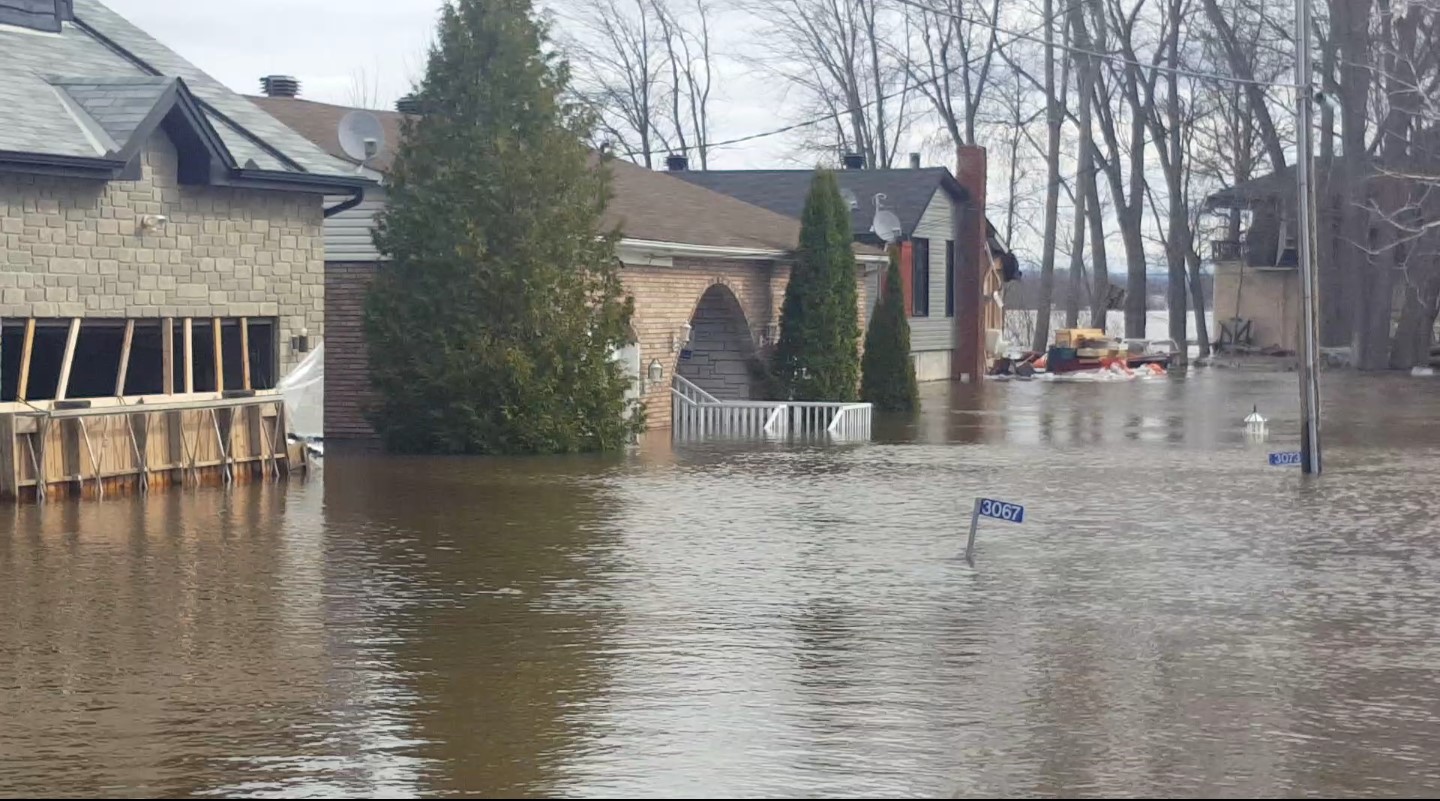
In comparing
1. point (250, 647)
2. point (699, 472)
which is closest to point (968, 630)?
point (250, 647)

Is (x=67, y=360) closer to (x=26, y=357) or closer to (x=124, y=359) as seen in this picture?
(x=26, y=357)

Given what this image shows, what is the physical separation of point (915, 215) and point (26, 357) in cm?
3562

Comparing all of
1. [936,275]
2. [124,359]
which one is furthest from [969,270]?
[124,359]

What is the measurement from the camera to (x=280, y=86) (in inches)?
1608

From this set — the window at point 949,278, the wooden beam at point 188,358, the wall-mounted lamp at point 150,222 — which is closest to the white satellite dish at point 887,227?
the window at point 949,278

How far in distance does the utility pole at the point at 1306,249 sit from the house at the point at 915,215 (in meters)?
27.3

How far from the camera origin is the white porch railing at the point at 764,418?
35.4 metres

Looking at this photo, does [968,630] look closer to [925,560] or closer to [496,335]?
[925,560]

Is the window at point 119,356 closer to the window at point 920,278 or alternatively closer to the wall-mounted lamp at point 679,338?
the wall-mounted lamp at point 679,338

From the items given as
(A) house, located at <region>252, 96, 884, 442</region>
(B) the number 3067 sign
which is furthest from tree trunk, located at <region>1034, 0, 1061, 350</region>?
(B) the number 3067 sign

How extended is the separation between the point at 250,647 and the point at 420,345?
54.2 feet

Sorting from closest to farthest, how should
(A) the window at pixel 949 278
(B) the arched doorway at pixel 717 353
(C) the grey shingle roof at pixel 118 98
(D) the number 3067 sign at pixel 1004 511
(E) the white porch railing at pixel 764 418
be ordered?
(D) the number 3067 sign at pixel 1004 511
(C) the grey shingle roof at pixel 118 98
(E) the white porch railing at pixel 764 418
(B) the arched doorway at pixel 717 353
(A) the window at pixel 949 278

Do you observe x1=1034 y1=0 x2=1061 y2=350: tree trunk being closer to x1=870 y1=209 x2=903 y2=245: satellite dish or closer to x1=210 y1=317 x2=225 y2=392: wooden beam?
x1=870 y1=209 x2=903 y2=245: satellite dish

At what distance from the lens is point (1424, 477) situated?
26.8 m
